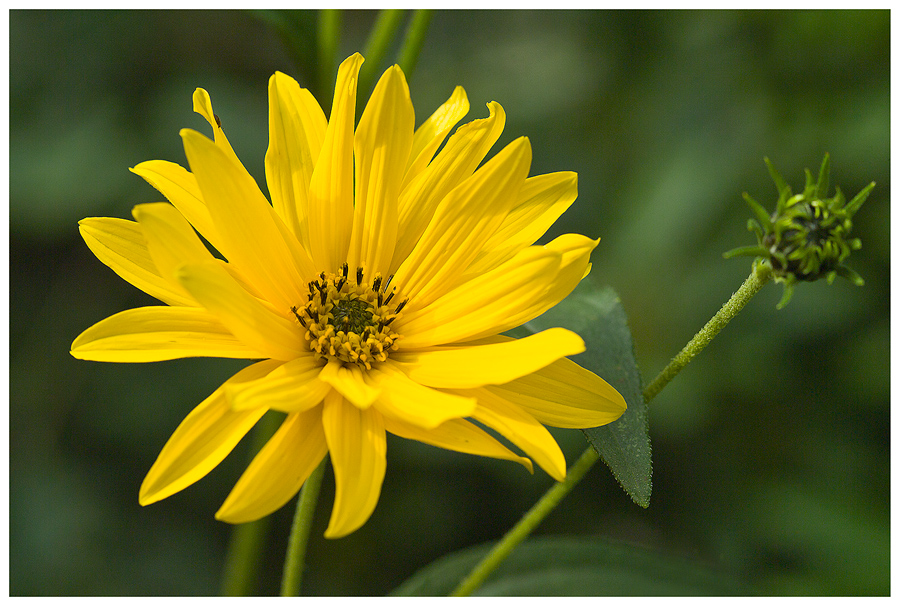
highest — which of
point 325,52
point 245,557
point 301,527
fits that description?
point 325,52

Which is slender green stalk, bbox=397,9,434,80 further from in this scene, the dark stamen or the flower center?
the dark stamen

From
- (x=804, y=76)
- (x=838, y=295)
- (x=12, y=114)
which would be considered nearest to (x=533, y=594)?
(x=838, y=295)

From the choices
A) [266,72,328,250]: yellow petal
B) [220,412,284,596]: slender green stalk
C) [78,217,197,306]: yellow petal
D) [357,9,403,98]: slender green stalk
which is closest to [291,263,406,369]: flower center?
[266,72,328,250]: yellow petal

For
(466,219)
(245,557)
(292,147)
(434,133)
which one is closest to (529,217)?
(466,219)

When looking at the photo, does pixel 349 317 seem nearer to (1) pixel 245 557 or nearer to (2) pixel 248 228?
(2) pixel 248 228

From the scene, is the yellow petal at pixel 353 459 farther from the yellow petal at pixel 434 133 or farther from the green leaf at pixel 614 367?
the yellow petal at pixel 434 133

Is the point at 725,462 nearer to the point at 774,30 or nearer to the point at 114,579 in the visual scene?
the point at 774,30
